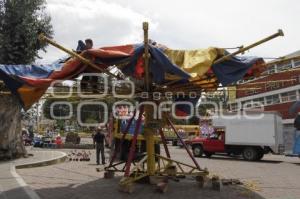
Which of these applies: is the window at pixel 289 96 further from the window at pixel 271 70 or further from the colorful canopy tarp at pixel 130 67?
the colorful canopy tarp at pixel 130 67

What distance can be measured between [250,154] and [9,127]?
12.9 meters

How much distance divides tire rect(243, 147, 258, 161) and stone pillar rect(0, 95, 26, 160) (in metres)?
12.3

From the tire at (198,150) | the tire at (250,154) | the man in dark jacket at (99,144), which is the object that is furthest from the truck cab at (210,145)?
the man in dark jacket at (99,144)

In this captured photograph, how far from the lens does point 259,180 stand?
47.5 ft

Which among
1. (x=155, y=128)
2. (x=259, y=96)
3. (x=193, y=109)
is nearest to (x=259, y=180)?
(x=193, y=109)

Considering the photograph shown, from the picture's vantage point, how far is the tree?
19516 millimetres

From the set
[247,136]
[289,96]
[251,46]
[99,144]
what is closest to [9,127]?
[99,144]

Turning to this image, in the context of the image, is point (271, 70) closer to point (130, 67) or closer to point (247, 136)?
point (130, 67)

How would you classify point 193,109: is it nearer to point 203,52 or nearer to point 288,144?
point 203,52

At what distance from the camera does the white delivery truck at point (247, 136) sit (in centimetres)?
2483

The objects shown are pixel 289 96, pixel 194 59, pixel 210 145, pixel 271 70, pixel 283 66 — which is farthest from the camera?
pixel 289 96

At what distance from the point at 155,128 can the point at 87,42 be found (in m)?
3.00

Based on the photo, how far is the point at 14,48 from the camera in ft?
64.5

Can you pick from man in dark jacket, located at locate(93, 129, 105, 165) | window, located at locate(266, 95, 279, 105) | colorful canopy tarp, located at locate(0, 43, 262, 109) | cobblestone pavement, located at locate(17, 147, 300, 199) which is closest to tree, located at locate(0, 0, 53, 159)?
man in dark jacket, located at locate(93, 129, 105, 165)
